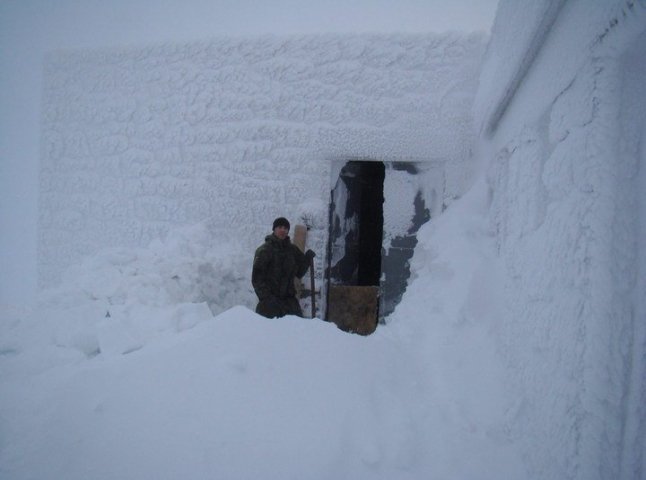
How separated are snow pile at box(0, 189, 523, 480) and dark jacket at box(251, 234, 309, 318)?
1050 millimetres

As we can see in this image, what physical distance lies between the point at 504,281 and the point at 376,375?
2.68ft

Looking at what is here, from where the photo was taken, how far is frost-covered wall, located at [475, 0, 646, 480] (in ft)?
2.93

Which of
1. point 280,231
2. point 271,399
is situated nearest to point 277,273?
point 280,231

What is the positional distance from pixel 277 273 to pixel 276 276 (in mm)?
32

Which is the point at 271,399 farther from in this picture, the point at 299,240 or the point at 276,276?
the point at 299,240

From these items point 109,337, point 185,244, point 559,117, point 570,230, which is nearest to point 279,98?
point 185,244

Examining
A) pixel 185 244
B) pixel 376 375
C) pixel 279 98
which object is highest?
pixel 279 98

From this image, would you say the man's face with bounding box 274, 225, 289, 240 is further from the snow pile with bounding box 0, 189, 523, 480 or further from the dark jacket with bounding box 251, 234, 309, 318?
the snow pile with bounding box 0, 189, 523, 480

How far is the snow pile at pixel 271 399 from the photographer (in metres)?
1.28

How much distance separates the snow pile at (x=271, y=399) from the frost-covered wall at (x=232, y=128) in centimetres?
186

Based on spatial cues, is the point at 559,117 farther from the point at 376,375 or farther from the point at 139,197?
the point at 139,197

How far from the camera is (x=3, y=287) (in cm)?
3152

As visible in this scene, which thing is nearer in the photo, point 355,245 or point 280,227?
point 280,227

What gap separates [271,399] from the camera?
1.50 m
